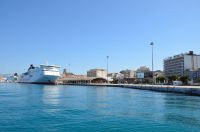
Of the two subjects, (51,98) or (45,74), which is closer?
(51,98)

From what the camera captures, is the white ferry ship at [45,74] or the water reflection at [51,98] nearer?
the water reflection at [51,98]

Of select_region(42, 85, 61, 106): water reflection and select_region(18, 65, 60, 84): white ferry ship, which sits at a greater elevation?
select_region(18, 65, 60, 84): white ferry ship

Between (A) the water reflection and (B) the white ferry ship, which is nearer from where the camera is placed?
(A) the water reflection

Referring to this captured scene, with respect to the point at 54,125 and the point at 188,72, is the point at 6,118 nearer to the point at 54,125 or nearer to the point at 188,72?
the point at 54,125

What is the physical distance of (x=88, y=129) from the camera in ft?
70.5

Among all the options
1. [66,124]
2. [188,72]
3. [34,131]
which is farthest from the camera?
[188,72]

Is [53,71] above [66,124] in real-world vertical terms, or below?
above

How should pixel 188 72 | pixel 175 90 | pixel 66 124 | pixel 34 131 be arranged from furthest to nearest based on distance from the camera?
1. pixel 188 72
2. pixel 175 90
3. pixel 66 124
4. pixel 34 131

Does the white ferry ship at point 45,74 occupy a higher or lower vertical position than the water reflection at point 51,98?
higher

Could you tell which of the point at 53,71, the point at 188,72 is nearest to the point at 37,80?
the point at 53,71

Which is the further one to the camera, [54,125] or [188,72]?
[188,72]

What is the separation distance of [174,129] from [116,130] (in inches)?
171

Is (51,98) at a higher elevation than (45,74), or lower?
lower

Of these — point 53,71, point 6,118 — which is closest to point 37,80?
point 53,71
